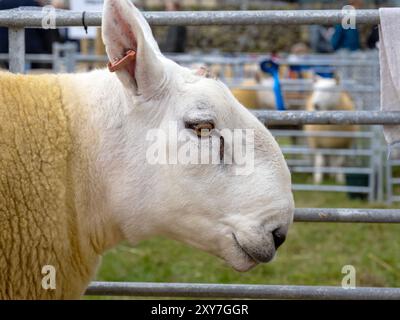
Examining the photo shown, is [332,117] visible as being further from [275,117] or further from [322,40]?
[322,40]

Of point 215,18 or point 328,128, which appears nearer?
point 215,18

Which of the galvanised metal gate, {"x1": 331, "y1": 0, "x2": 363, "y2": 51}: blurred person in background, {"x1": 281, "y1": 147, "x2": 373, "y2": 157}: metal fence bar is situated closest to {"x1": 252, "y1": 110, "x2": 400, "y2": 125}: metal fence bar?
the galvanised metal gate

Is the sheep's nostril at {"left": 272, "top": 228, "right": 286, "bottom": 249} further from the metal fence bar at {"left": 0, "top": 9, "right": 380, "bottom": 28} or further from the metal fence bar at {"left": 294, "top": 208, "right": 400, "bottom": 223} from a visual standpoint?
the metal fence bar at {"left": 0, "top": 9, "right": 380, "bottom": 28}

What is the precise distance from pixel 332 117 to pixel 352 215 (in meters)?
0.42

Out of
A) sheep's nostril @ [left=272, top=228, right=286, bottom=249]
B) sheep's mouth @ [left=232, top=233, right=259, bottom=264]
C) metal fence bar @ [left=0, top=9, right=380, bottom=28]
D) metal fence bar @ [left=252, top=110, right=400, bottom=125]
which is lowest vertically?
sheep's mouth @ [left=232, top=233, right=259, bottom=264]

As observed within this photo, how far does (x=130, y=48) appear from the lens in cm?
274

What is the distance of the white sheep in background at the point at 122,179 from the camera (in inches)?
107

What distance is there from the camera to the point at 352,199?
352 inches

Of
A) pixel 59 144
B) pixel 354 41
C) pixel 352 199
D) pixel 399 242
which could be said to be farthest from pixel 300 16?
pixel 354 41

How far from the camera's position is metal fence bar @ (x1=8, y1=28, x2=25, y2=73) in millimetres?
3451

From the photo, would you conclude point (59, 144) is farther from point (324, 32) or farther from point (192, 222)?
point (324, 32)

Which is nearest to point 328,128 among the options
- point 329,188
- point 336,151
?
point 336,151

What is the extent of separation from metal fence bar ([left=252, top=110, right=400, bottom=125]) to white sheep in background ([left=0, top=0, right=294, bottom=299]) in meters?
0.57

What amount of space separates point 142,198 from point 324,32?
41.5ft
